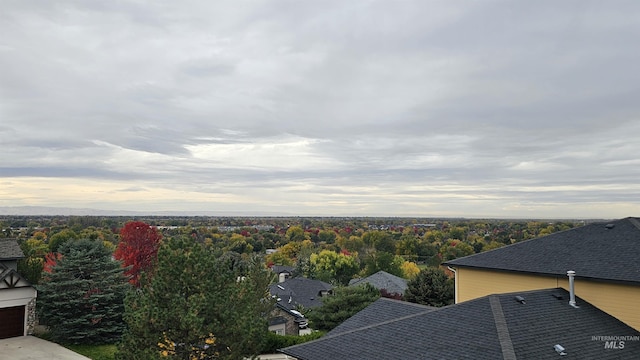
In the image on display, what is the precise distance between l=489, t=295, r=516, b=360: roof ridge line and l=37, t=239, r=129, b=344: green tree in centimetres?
2066

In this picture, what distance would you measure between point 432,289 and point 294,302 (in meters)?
15.2

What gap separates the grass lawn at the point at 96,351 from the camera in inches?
841

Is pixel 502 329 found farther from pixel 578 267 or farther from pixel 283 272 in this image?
pixel 283 272

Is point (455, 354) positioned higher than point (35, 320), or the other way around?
point (455, 354)

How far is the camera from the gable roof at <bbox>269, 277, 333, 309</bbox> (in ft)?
142

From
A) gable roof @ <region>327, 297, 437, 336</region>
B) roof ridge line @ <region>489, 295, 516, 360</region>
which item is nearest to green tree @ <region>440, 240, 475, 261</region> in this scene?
gable roof @ <region>327, 297, 437, 336</region>

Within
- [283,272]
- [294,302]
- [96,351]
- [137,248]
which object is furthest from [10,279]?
[283,272]

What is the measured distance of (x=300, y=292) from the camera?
46469 mm

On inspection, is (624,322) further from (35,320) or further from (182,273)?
(35,320)

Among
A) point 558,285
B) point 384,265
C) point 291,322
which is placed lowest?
point 291,322

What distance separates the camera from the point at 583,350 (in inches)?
418

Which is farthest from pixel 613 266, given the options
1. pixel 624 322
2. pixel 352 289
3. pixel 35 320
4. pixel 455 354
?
pixel 35 320

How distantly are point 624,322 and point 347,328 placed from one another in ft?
28.7

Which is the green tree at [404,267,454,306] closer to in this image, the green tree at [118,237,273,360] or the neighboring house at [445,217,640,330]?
the neighboring house at [445,217,640,330]
